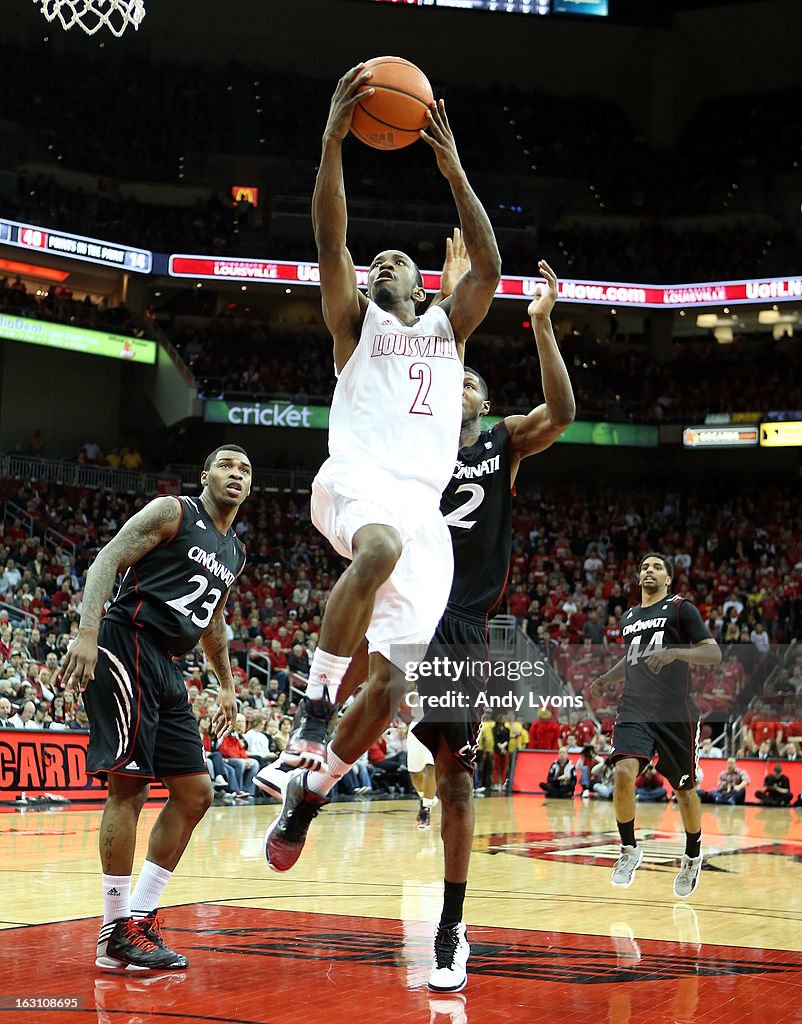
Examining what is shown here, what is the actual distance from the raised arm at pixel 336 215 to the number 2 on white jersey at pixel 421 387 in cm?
35

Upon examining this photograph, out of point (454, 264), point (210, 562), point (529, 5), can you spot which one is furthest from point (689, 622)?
point (529, 5)

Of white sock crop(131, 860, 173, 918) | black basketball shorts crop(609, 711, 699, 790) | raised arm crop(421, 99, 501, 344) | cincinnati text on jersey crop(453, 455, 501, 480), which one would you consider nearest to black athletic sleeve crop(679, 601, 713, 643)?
black basketball shorts crop(609, 711, 699, 790)

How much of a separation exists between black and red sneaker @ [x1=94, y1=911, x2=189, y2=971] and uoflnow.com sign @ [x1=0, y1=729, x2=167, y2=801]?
9657 mm

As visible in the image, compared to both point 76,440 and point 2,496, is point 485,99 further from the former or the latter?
point 2,496

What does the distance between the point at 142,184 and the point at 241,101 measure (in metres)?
4.17

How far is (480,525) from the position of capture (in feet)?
19.4

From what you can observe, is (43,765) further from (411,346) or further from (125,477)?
(125,477)

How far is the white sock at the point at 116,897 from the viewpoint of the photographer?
5484 mm

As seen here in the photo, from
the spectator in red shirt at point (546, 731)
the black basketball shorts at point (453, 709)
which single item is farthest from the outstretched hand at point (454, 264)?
A: the spectator in red shirt at point (546, 731)

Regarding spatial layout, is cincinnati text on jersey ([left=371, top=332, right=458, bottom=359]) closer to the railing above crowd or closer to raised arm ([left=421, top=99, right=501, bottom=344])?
raised arm ([left=421, top=99, right=501, bottom=344])

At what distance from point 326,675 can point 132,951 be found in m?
1.77

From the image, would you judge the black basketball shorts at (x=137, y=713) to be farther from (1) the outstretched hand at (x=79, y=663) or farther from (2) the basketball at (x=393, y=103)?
(2) the basketball at (x=393, y=103)

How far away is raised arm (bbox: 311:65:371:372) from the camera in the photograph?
486 centimetres

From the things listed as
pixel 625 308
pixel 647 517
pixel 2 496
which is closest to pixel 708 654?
pixel 2 496
